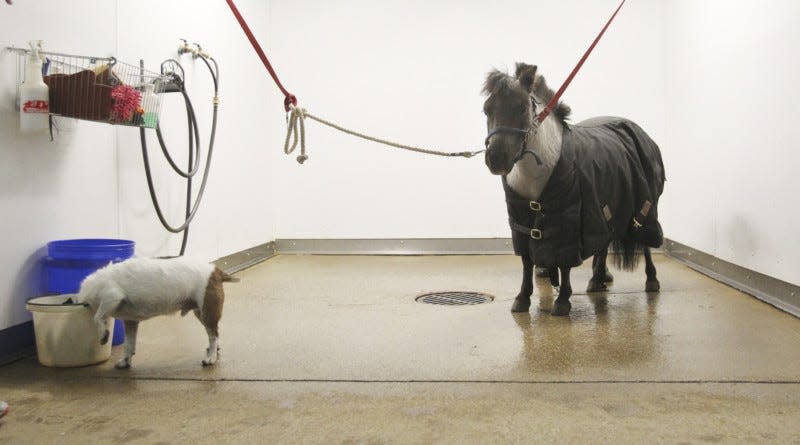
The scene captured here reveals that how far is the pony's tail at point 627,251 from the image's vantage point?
12.0ft

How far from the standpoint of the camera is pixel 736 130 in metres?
3.84

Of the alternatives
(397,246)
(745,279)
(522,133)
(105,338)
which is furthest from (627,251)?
(105,338)

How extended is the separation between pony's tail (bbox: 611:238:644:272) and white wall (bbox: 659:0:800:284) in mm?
616

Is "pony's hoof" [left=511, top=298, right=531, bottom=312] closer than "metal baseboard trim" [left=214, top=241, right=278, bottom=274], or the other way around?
"pony's hoof" [left=511, top=298, right=531, bottom=312]

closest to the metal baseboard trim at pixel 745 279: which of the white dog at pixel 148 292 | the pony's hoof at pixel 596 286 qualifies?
the pony's hoof at pixel 596 286

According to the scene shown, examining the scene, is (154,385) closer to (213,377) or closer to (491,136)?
(213,377)

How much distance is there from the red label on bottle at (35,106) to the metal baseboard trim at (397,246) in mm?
3408

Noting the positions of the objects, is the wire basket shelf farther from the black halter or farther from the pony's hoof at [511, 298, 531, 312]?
the pony's hoof at [511, 298, 531, 312]

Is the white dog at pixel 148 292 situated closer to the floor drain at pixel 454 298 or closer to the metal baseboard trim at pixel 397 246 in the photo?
the floor drain at pixel 454 298

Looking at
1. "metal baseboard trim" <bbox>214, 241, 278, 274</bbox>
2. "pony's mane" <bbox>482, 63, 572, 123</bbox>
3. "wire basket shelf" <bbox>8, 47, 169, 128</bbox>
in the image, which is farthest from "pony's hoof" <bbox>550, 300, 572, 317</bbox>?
"metal baseboard trim" <bbox>214, 241, 278, 274</bbox>

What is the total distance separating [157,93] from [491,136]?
1.63 meters

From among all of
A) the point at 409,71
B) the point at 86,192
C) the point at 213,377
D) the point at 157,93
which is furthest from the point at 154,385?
the point at 409,71

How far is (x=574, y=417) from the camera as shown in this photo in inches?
73.1

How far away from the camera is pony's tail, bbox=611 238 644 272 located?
3660 mm
